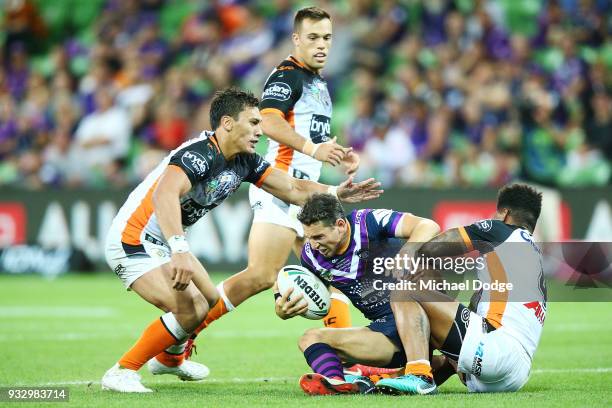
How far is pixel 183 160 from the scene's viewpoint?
6.89 meters

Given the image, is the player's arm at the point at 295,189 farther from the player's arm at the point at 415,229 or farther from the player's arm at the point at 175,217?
the player's arm at the point at 175,217

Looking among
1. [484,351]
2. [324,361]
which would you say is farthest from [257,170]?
[484,351]

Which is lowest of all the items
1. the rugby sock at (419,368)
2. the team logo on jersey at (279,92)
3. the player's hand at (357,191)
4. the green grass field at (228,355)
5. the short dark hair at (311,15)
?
the green grass field at (228,355)

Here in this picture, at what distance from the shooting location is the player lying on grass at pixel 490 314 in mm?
6527

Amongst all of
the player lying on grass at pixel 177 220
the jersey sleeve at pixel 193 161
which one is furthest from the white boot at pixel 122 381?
the jersey sleeve at pixel 193 161

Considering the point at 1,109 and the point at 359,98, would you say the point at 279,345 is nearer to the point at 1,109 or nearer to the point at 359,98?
the point at 359,98

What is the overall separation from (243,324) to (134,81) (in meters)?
8.86

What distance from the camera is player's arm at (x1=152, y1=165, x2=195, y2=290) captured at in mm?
6492

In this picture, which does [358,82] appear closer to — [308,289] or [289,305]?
[308,289]

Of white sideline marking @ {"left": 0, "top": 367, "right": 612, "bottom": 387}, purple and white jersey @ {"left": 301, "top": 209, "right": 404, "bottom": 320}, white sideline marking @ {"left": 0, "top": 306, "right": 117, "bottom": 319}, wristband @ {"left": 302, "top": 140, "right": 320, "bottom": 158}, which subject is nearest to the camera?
purple and white jersey @ {"left": 301, "top": 209, "right": 404, "bottom": 320}

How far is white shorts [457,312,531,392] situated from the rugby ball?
1.04 metres

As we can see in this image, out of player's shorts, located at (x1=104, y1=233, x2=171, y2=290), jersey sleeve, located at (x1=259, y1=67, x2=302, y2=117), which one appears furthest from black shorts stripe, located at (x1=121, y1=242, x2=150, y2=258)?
jersey sleeve, located at (x1=259, y1=67, x2=302, y2=117)

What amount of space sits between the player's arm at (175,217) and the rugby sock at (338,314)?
6.15 feet

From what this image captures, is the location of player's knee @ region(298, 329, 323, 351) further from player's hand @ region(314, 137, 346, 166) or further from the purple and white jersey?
player's hand @ region(314, 137, 346, 166)
